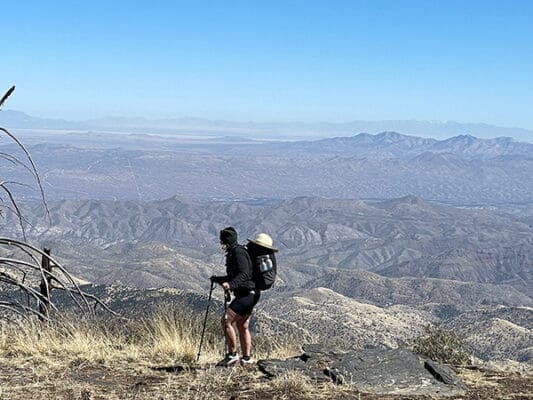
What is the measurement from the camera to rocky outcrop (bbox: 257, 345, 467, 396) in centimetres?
808

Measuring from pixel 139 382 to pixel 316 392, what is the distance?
209 centimetres

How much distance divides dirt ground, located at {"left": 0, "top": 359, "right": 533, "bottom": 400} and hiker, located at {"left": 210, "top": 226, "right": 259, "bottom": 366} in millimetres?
365

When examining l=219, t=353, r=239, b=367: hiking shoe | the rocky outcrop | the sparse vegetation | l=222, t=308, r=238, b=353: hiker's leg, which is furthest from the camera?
the sparse vegetation

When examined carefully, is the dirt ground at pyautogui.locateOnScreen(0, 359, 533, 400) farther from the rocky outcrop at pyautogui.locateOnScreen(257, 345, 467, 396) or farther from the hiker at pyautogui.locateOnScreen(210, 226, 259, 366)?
the hiker at pyautogui.locateOnScreen(210, 226, 259, 366)

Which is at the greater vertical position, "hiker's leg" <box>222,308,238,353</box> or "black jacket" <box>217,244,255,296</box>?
"black jacket" <box>217,244,255,296</box>

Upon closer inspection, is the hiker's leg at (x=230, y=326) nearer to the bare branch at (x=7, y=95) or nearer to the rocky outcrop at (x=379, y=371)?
the rocky outcrop at (x=379, y=371)

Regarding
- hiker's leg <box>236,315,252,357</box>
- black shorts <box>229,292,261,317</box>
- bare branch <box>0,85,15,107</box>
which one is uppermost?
bare branch <box>0,85,15,107</box>

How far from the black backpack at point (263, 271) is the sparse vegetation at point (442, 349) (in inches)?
181

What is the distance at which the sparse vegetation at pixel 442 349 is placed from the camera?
41.3 ft

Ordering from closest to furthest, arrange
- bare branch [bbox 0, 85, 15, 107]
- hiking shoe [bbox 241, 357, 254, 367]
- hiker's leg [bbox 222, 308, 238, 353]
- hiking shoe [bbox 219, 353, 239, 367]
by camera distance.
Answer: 1. bare branch [bbox 0, 85, 15, 107]
2. hiking shoe [bbox 219, 353, 239, 367]
3. hiker's leg [bbox 222, 308, 238, 353]
4. hiking shoe [bbox 241, 357, 254, 367]

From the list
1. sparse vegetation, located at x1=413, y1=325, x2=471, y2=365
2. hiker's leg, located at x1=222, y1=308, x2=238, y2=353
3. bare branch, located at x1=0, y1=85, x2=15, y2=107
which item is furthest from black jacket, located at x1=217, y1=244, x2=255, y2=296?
sparse vegetation, located at x1=413, y1=325, x2=471, y2=365

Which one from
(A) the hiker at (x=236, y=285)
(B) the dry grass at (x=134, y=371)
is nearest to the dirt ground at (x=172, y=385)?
(B) the dry grass at (x=134, y=371)

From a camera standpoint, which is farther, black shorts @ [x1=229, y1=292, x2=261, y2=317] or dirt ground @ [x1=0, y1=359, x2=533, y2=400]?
black shorts @ [x1=229, y1=292, x2=261, y2=317]

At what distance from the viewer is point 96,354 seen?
30.0 feet
